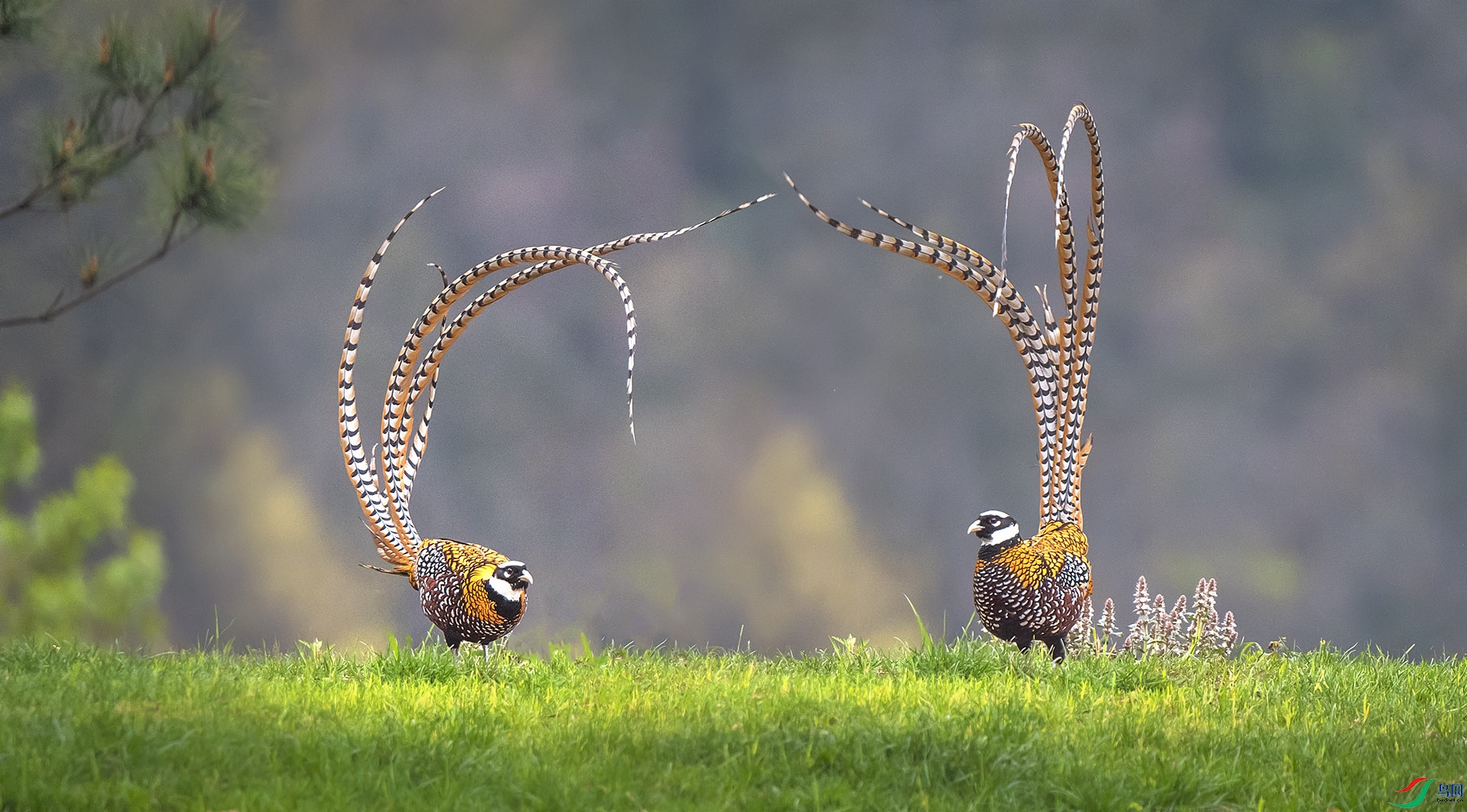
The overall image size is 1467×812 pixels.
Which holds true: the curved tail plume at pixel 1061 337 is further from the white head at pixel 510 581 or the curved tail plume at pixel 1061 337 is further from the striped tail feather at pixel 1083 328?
the white head at pixel 510 581

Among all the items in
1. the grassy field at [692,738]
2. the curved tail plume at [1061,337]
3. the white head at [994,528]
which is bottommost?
the grassy field at [692,738]

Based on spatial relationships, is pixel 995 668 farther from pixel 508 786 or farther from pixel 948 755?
pixel 508 786

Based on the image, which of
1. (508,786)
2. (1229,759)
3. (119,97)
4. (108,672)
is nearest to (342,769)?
(508,786)

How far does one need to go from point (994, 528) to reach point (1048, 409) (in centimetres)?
77

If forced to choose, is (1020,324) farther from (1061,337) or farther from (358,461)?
(358,461)

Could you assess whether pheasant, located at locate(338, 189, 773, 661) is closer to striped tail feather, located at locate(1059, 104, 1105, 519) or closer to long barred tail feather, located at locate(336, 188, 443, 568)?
long barred tail feather, located at locate(336, 188, 443, 568)

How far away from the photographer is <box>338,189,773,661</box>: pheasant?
568 cm

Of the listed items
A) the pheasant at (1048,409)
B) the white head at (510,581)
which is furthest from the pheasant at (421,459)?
the pheasant at (1048,409)

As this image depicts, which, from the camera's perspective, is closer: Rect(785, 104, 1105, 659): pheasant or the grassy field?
the grassy field

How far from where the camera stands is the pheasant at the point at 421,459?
5676mm

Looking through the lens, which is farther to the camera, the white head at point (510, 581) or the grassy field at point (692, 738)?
the white head at point (510, 581)

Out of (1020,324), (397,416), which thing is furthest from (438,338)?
(1020,324)

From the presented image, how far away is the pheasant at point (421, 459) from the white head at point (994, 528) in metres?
1.88

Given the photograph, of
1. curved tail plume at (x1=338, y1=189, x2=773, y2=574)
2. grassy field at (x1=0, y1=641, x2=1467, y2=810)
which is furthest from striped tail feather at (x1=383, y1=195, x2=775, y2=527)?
grassy field at (x1=0, y1=641, x2=1467, y2=810)
